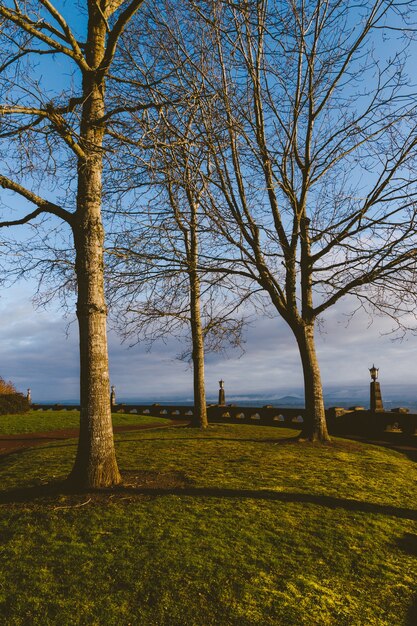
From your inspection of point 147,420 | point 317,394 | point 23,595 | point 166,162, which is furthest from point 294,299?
point 147,420

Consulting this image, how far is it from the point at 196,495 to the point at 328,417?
1382cm

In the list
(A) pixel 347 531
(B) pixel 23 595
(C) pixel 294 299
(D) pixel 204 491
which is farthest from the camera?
(C) pixel 294 299

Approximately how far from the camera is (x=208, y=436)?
13055mm

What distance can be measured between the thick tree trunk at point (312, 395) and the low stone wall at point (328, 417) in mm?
3517

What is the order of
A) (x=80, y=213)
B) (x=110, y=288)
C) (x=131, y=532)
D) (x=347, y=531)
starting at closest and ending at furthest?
1. (x=131, y=532)
2. (x=347, y=531)
3. (x=80, y=213)
4. (x=110, y=288)

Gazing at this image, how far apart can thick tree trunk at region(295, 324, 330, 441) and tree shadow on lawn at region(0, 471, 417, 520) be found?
5.27m

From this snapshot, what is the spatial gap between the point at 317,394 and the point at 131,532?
314 inches

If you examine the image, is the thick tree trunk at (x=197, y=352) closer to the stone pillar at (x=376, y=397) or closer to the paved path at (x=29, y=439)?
the paved path at (x=29, y=439)

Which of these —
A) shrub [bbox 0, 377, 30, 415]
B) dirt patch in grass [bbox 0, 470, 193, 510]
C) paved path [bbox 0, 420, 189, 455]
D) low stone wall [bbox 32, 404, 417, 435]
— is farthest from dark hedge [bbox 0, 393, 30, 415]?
dirt patch in grass [bbox 0, 470, 193, 510]

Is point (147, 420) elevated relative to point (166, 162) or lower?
lower

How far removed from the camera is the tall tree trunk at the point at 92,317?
6441 millimetres

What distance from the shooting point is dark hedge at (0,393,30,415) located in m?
25.0

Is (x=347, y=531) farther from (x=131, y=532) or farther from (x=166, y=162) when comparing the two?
(x=166, y=162)

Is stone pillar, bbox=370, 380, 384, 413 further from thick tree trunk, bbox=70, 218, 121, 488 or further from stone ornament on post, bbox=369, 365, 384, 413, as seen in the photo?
thick tree trunk, bbox=70, 218, 121, 488
